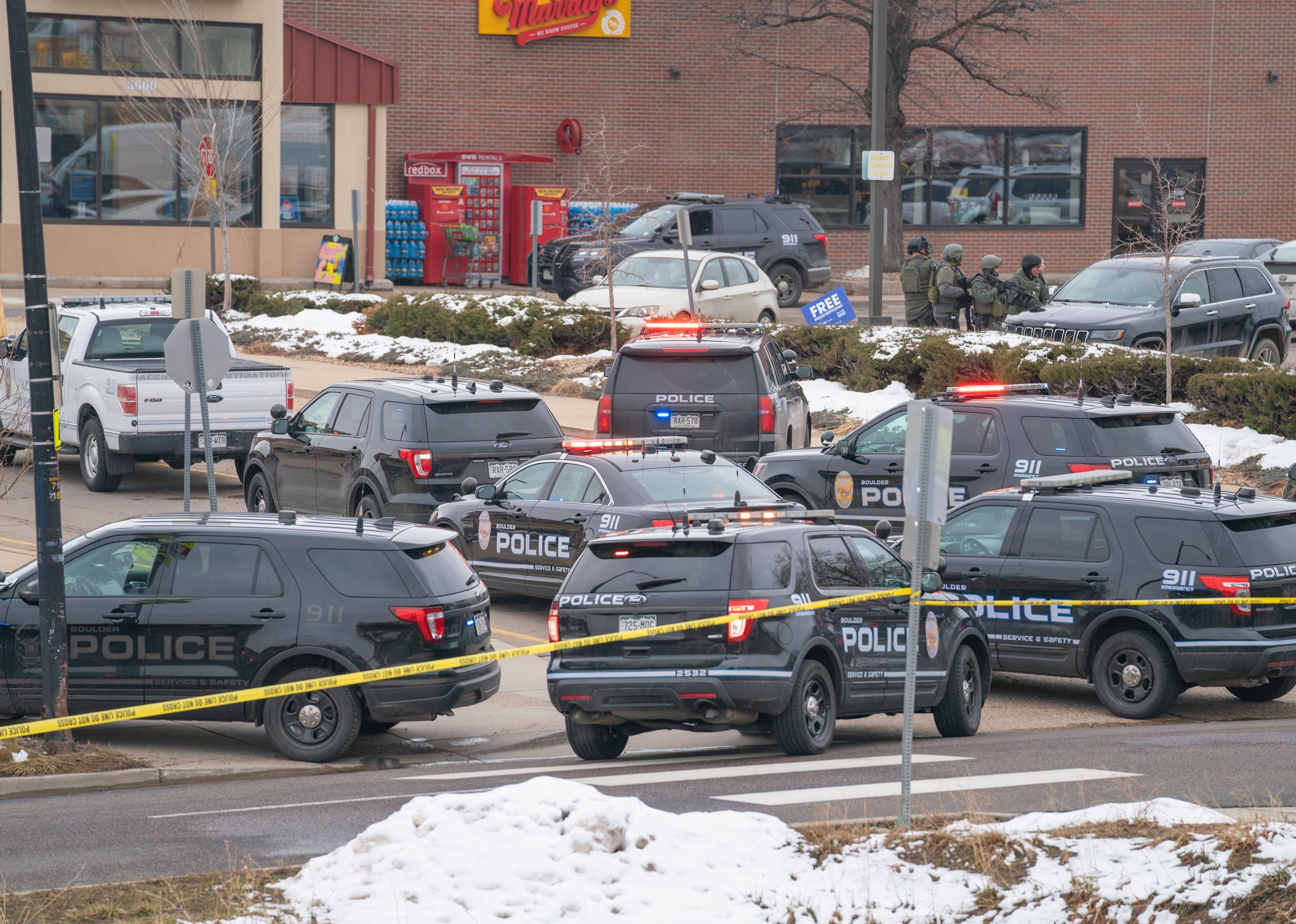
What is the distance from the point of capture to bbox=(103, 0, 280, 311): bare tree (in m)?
35.0

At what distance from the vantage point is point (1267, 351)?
25.6m

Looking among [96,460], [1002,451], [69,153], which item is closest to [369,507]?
[96,460]

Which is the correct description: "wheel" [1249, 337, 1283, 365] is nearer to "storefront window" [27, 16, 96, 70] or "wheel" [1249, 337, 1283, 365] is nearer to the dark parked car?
the dark parked car

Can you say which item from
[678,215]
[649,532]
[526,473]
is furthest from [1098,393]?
[649,532]

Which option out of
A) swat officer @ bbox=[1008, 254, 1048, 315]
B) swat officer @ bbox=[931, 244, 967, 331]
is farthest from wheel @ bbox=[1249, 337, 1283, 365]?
swat officer @ bbox=[931, 244, 967, 331]

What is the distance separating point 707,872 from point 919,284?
19.0m

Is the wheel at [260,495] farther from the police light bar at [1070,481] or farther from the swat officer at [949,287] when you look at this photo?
the swat officer at [949,287]

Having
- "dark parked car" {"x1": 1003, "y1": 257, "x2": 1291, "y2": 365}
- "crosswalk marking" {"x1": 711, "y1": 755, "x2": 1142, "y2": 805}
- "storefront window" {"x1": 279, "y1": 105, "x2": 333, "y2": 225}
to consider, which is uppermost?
"storefront window" {"x1": 279, "y1": 105, "x2": 333, "y2": 225}

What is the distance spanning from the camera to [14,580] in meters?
11.1

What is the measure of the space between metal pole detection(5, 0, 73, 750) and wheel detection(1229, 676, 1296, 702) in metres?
7.91

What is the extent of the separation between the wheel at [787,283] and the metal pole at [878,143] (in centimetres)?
783

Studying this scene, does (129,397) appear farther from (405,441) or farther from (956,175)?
(956,175)

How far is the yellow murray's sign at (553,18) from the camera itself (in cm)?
4041

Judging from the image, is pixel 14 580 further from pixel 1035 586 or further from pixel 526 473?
pixel 1035 586
